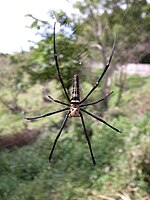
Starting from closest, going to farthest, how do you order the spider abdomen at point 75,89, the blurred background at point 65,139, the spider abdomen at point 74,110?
1. the spider abdomen at point 75,89
2. the spider abdomen at point 74,110
3. the blurred background at point 65,139

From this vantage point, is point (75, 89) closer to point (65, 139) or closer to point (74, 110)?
point (74, 110)

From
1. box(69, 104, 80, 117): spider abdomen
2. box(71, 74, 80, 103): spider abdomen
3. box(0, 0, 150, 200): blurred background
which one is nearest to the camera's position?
box(71, 74, 80, 103): spider abdomen

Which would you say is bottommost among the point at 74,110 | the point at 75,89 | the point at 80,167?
the point at 80,167

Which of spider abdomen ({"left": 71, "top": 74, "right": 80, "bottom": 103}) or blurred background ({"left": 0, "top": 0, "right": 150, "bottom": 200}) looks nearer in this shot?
spider abdomen ({"left": 71, "top": 74, "right": 80, "bottom": 103})

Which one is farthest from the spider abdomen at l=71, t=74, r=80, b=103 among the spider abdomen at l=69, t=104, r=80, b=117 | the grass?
the grass

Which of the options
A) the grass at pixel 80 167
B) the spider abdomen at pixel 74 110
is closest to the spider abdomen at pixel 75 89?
the spider abdomen at pixel 74 110

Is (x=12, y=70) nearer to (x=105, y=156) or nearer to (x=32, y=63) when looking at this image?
(x=32, y=63)

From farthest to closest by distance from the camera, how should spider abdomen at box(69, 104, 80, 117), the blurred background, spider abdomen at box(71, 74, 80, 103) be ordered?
the blurred background → spider abdomen at box(69, 104, 80, 117) → spider abdomen at box(71, 74, 80, 103)

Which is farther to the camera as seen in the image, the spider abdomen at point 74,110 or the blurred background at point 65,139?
the blurred background at point 65,139

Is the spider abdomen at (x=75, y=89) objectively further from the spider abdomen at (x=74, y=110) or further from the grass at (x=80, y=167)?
the grass at (x=80, y=167)

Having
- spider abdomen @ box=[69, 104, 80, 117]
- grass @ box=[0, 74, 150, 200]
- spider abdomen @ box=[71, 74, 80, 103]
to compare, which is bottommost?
grass @ box=[0, 74, 150, 200]

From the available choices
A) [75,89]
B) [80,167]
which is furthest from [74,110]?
[80,167]

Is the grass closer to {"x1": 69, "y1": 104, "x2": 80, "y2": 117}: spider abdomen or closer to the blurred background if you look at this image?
the blurred background
